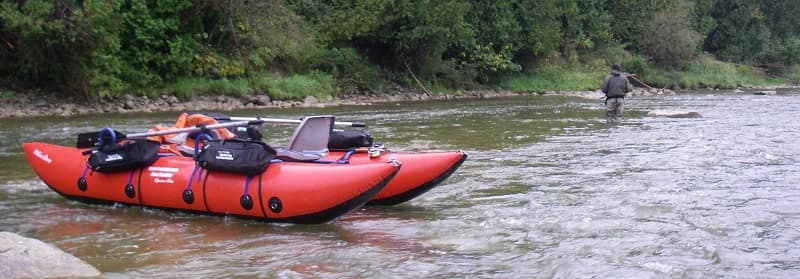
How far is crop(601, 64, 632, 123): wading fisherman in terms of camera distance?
15.0m

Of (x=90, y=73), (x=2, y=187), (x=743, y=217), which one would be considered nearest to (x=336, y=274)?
(x=743, y=217)

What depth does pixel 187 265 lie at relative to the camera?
5094 mm

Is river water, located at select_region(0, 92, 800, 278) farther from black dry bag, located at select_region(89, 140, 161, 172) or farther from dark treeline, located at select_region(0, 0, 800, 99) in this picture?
dark treeline, located at select_region(0, 0, 800, 99)

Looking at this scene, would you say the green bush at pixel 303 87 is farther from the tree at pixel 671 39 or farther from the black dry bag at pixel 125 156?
the tree at pixel 671 39

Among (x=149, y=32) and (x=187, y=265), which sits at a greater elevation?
(x=149, y=32)

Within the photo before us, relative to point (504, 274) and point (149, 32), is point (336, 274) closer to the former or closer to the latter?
point (504, 274)

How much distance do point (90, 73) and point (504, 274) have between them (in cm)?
1530

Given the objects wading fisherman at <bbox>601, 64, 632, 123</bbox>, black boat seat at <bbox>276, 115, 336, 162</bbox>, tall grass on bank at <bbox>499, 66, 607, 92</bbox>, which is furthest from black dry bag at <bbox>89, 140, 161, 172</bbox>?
tall grass on bank at <bbox>499, 66, 607, 92</bbox>

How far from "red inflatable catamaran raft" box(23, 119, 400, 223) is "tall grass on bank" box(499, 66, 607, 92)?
2550 centimetres

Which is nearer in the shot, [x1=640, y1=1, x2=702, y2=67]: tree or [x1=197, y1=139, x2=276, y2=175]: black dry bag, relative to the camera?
[x1=197, y1=139, x2=276, y2=175]: black dry bag

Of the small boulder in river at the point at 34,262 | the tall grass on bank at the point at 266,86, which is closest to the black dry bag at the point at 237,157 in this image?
the small boulder in river at the point at 34,262

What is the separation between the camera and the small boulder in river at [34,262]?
4.47m

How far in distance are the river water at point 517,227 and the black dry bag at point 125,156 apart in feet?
A: 1.32

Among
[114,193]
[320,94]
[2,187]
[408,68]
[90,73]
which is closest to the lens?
[114,193]
